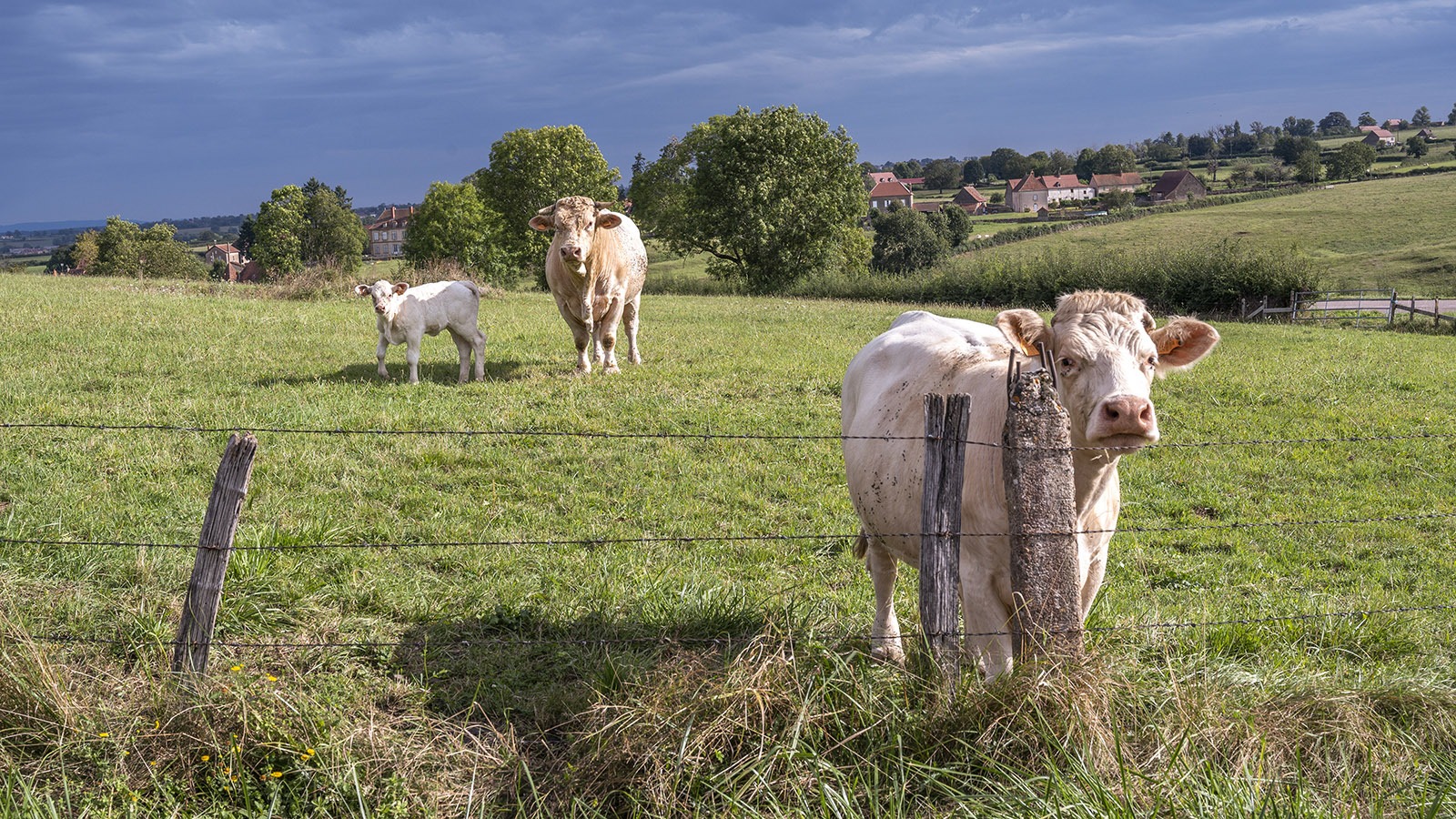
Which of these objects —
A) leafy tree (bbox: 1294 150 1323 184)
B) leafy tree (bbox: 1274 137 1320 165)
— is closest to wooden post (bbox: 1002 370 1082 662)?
leafy tree (bbox: 1294 150 1323 184)

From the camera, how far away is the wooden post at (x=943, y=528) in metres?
3.91

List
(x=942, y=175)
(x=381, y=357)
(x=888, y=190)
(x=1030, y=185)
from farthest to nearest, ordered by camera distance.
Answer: (x=942, y=175) → (x=888, y=190) → (x=1030, y=185) → (x=381, y=357)

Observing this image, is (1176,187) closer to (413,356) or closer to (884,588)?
(413,356)

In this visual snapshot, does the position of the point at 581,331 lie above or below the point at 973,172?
below

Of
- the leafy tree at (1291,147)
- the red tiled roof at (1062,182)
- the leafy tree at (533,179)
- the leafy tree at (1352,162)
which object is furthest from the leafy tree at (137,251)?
the leafy tree at (1291,147)

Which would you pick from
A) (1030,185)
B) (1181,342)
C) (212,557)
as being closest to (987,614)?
(1181,342)

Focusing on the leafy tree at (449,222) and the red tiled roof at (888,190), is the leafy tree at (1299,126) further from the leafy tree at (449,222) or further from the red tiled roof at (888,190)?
the leafy tree at (449,222)

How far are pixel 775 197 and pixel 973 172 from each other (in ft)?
442

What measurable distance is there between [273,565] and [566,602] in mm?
1823

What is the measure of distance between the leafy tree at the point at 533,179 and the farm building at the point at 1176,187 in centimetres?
7564

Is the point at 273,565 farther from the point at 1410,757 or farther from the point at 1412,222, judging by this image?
the point at 1412,222

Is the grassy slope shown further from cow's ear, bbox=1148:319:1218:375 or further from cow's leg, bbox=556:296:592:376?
cow's ear, bbox=1148:319:1218:375

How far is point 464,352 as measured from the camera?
1359 centimetres

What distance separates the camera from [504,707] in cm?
456
